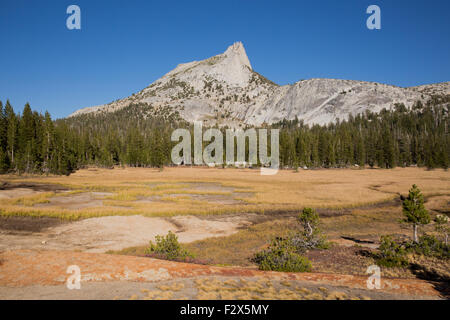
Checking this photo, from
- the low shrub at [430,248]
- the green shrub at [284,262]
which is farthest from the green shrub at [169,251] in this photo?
the low shrub at [430,248]

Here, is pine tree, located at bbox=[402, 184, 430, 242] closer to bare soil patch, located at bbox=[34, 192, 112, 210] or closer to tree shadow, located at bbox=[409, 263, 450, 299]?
tree shadow, located at bbox=[409, 263, 450, 299]

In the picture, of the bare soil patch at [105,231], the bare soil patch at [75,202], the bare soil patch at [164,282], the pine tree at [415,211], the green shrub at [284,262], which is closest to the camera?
the bare soil patch at [164,282]

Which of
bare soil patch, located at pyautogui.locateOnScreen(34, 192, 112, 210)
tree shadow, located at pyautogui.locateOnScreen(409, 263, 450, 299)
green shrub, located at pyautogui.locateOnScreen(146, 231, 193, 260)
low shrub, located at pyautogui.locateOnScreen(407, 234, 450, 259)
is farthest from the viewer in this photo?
bare soil patch, located at pyautogui.locateOnScreen(34, 192, 112, 210)

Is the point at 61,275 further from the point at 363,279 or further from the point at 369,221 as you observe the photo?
the point at 369,221

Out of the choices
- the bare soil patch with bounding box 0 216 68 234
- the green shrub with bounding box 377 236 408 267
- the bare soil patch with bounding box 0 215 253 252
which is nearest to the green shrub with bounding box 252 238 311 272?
the green shrub with bounding box 377 236 408 267

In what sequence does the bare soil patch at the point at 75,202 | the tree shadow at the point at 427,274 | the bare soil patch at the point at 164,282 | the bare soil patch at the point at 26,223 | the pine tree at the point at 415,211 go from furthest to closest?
1. the bare soil patch at the point at 75,202
2. the bare soil patch at the point at 26,223
3. the pine tree at the point at 415,211
4. the tree shadow at the point at 427,274
5. the bare soil patch at the point at 164,282

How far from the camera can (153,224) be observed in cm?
2562

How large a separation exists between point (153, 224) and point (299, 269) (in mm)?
16706

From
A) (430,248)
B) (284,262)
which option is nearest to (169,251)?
(284,262)

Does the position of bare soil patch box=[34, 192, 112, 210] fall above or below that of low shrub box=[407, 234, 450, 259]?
above

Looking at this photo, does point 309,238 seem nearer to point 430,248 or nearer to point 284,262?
point 284,262

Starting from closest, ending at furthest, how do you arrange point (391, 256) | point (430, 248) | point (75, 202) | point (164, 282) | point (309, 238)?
1. point (164, 282)
2. point (391, 256)
3. point (430, 248)
4. point (309, 238)
5. point (75, 202)

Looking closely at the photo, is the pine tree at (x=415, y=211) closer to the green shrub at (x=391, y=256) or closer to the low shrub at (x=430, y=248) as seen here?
the low shrub at (x=430, y=248)

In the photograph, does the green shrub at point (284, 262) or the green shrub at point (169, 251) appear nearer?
the green shrub at point (284, 262)
